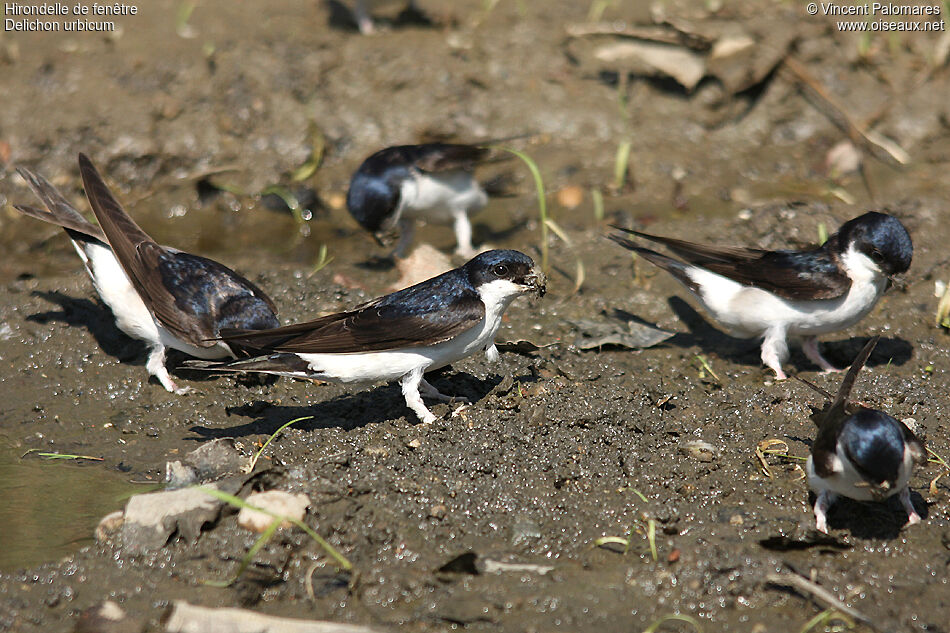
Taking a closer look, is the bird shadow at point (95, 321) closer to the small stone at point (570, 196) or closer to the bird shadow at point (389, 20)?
the small stone at point (570, 196)

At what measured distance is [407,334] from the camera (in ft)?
15.2

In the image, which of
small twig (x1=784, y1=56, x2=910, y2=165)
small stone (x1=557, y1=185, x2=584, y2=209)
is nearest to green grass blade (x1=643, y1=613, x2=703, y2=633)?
small stone (x1=557, y1=185, x2=584, y2=209)

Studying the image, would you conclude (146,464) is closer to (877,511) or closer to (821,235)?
(877,511)

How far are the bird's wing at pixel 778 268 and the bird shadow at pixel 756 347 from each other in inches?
21.7

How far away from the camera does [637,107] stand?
859 cm

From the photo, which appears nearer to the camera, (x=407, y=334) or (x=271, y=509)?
(x=271, y=509)

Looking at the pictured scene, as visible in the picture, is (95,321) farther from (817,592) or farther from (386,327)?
(817,592)

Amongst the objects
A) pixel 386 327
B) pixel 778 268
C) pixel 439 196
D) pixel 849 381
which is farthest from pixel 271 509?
pixel 439 196

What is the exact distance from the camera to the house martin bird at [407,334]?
15.2ft

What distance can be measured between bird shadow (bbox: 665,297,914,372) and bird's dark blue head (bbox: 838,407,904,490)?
1.85 meters

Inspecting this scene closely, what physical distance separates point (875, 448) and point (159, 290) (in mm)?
3797

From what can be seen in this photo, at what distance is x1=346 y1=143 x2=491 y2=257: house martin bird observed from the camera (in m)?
6.69

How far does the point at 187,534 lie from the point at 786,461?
2762 millimetres

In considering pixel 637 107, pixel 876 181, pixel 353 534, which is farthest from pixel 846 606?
pixel 637 107
